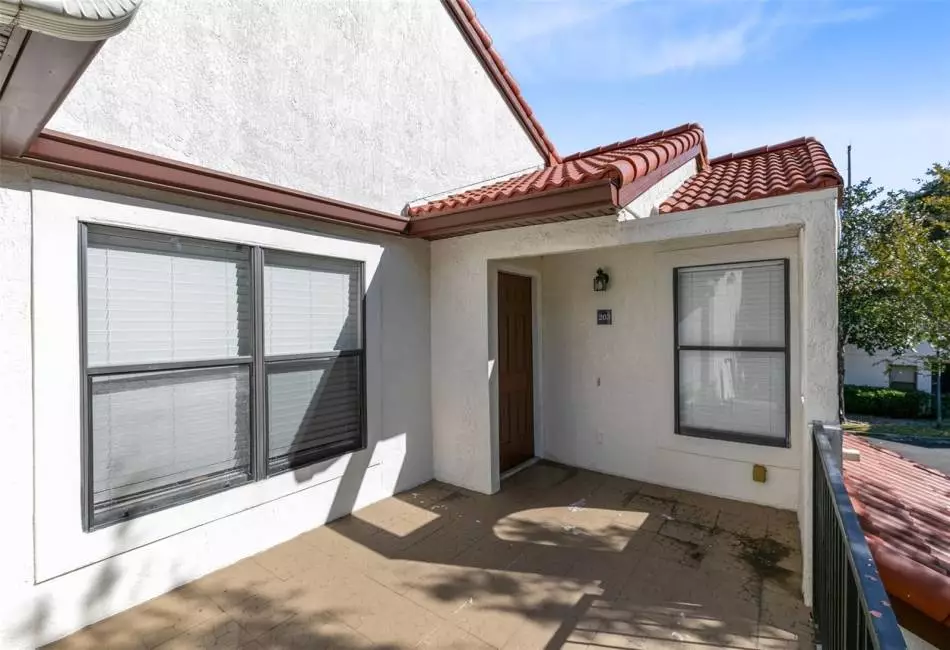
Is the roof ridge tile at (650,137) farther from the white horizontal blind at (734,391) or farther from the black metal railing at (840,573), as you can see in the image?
the black metal railing at (840,573)

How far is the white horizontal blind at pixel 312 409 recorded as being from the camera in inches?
165

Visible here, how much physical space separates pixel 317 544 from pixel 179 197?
3.20 m

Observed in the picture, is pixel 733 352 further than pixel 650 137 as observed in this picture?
No

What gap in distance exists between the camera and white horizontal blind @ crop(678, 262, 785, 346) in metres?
4.96

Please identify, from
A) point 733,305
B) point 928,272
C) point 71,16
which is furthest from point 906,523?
point 928,272

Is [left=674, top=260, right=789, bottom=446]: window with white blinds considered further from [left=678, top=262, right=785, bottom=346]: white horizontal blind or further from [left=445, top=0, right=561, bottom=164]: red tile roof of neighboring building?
[left=445, top=0, right=561, bottom=164]: red tile roof of neighboring building

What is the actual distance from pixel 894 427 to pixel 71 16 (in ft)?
57.5

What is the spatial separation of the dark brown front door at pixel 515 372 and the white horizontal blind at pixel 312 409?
194cm

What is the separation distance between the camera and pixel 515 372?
622 cm

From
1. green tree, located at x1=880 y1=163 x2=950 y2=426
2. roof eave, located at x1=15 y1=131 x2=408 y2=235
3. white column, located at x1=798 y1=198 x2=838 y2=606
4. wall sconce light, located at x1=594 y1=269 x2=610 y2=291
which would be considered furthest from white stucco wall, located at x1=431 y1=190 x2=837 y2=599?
green tree, located at x1=880 y1=163 x2=950 y2=426

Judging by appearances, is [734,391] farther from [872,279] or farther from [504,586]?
[872,279]

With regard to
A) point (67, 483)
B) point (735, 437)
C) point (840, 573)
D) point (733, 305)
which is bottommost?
point (735, 437)

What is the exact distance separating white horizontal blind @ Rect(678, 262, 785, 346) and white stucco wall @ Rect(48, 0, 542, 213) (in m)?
3.33

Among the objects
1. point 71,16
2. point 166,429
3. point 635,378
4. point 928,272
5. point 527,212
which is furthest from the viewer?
point 928,272
